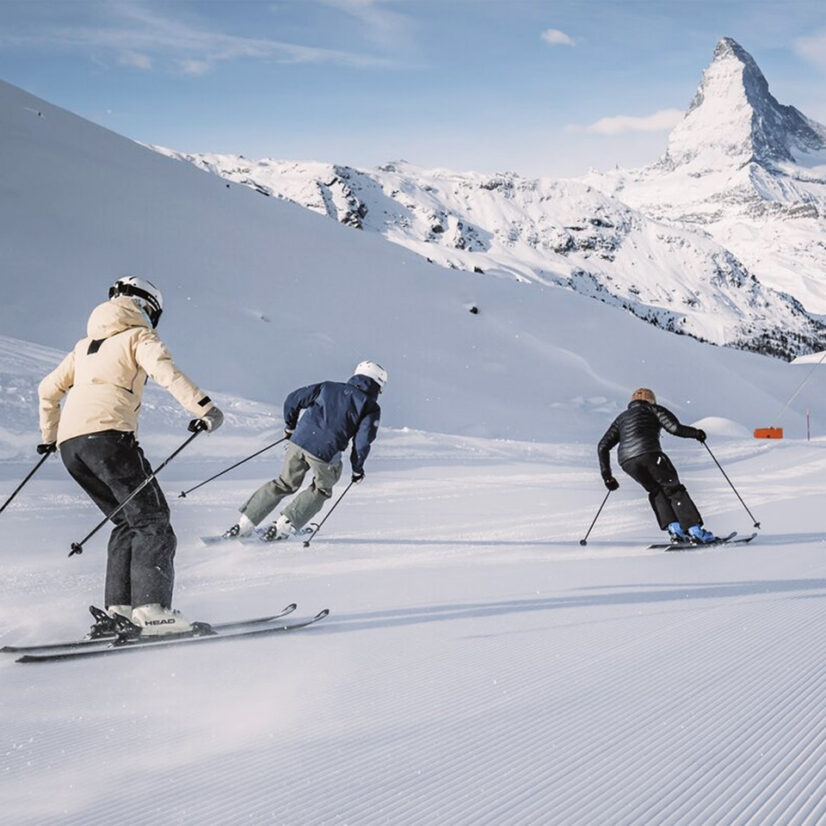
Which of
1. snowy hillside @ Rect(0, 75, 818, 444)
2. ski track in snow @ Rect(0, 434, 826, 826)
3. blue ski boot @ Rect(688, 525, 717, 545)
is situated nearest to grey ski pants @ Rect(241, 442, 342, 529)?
ski track in snow @ Rect(0, 434, 826, 826)

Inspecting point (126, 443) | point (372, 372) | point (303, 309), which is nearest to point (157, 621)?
point (126, 443)

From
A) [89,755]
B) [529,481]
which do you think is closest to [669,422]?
[529,481]

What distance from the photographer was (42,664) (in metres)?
3.75

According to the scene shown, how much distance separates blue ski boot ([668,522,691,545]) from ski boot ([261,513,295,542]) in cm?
338

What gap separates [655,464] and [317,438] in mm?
A: 3044

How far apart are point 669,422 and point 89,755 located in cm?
600

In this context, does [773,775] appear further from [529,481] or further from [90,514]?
[529,481]

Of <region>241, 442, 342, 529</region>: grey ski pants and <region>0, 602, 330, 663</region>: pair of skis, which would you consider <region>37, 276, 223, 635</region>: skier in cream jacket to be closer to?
<region>0, 602, 330, 663</region>: pair of skis

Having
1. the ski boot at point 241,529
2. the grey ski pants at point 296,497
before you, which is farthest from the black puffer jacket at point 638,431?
the ski boot at point 241,529

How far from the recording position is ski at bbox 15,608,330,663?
3.79m

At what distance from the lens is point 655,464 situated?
24.4ft

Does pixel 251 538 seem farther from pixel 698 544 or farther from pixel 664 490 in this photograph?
pixel 698 544

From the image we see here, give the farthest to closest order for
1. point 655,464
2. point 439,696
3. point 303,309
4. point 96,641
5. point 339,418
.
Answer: point 303,309, point 655,464, point 339,418, point 96,641, point 439,696

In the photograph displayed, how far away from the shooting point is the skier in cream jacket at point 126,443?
162 inches
